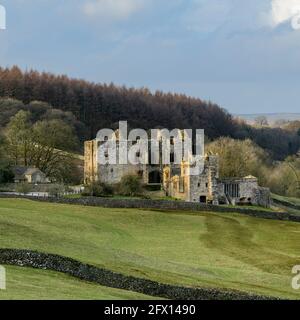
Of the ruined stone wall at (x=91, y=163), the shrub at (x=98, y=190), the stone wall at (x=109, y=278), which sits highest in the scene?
the ruined stone wall at (x=91, y=163)

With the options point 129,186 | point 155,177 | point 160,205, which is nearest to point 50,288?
point 160,205

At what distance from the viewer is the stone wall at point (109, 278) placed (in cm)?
3294

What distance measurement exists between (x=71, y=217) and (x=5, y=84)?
425 feet

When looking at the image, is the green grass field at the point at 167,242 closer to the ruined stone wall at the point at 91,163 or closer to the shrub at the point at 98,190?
the shrub at the point at 98,190

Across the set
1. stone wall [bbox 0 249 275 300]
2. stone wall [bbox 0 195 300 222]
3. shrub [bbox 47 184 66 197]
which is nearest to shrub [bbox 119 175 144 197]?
shrub [bbox 47 184 66 197]

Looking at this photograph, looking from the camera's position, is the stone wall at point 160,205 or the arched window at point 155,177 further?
the arched window at point 155,177

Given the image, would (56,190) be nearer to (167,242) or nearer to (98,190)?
(98,190)

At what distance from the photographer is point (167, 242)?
183 feet

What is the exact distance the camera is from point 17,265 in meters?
36.4

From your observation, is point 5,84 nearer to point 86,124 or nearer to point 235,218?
Result: point 86,124

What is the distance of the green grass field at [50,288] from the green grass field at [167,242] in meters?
0.29

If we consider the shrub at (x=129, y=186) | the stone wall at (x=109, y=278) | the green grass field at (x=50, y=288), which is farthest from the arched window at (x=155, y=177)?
the green grass field at (x=50, y=288)
